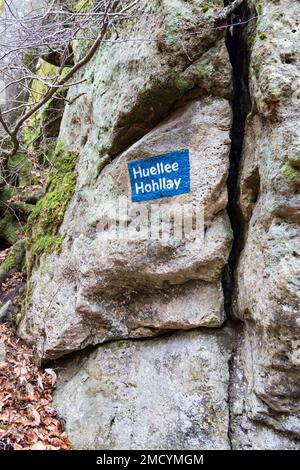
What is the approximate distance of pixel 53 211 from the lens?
16.9ft

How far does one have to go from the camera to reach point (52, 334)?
14.2 feet

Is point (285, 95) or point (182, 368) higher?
point (285, 95)

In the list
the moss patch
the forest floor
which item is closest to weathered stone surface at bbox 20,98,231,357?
the forest floor

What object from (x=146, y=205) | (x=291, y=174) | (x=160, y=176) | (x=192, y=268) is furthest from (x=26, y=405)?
(x=291, y=174)

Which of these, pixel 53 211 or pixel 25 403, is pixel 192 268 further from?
pixel 53 211

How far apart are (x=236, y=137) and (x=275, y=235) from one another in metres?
1.27

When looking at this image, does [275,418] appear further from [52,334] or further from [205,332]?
[52,334]

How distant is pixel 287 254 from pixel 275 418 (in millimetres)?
1402

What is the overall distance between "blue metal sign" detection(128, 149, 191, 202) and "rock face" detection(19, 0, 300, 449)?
0.26 ft

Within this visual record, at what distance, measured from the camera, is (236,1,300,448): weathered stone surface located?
2.75m

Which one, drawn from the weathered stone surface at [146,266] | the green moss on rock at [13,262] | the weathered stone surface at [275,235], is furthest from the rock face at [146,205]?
the green moss on rock at [13,262]

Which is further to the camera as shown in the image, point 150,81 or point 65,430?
point 65,430
